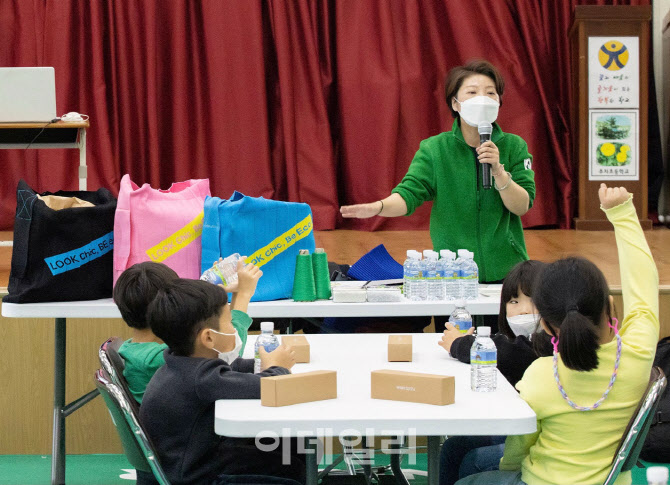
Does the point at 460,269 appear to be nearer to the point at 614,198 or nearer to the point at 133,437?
the point at 614,198

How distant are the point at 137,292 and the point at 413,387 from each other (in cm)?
81

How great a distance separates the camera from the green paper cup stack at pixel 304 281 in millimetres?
2682

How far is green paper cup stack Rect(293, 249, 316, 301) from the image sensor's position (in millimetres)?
2682

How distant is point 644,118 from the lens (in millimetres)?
6059

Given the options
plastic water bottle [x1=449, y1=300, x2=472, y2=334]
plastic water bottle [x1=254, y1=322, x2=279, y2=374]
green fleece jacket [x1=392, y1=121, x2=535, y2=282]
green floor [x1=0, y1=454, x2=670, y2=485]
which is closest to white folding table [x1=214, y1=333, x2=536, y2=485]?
plastic water bottle [x1=254, y1=322, x2=279, y2=374]

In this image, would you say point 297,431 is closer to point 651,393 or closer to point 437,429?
point 437,429

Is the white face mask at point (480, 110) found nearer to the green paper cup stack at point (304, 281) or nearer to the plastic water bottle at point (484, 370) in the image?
the green paper cup stack at point (304, 281)

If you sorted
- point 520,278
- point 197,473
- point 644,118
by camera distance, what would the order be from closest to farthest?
point 197,473
point 520,278
point 644,118

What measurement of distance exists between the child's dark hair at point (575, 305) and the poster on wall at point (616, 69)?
4.70 metres

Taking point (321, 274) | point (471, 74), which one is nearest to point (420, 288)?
point (321, 274)

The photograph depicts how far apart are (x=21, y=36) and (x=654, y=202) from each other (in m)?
4.51

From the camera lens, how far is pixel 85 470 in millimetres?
3203

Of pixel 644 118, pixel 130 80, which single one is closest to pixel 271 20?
pixel 130 80

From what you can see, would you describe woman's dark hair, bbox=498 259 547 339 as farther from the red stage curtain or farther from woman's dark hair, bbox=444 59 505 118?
the red stage curtain
